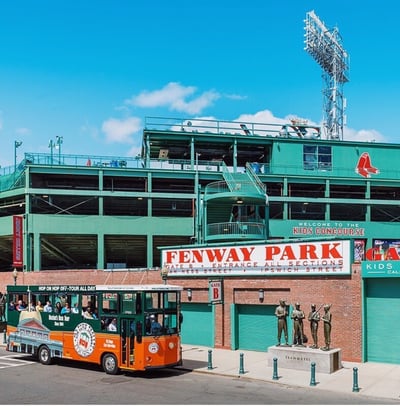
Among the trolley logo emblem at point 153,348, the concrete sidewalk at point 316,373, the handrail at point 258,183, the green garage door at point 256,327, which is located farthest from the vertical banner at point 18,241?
the trolley logo emblem at point 153,348

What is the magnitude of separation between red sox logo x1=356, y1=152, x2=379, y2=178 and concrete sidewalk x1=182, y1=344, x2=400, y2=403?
29700 mm

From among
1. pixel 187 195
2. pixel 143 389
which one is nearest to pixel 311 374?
pixel 143 389

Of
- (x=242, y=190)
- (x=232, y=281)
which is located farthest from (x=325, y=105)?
(x=232, y=281)

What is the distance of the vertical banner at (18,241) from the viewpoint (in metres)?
41.7

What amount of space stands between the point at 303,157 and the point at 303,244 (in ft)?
90.6

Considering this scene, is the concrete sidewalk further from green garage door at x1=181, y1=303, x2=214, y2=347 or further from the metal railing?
the metal railing

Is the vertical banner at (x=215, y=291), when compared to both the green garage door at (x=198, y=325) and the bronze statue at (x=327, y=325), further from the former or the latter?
the bronze statue at (x=327, y=325)

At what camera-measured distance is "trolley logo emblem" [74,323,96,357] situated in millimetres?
19891

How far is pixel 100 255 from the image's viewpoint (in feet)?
146

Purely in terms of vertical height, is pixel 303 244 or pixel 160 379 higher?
pixel 303 244

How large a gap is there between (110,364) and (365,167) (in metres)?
36.4

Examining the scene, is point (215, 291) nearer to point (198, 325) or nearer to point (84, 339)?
point (198, 325)

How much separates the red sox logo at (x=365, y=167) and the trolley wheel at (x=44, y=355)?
35400 millimetres

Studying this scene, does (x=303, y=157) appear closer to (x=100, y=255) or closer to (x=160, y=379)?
(x=100, y=255)
